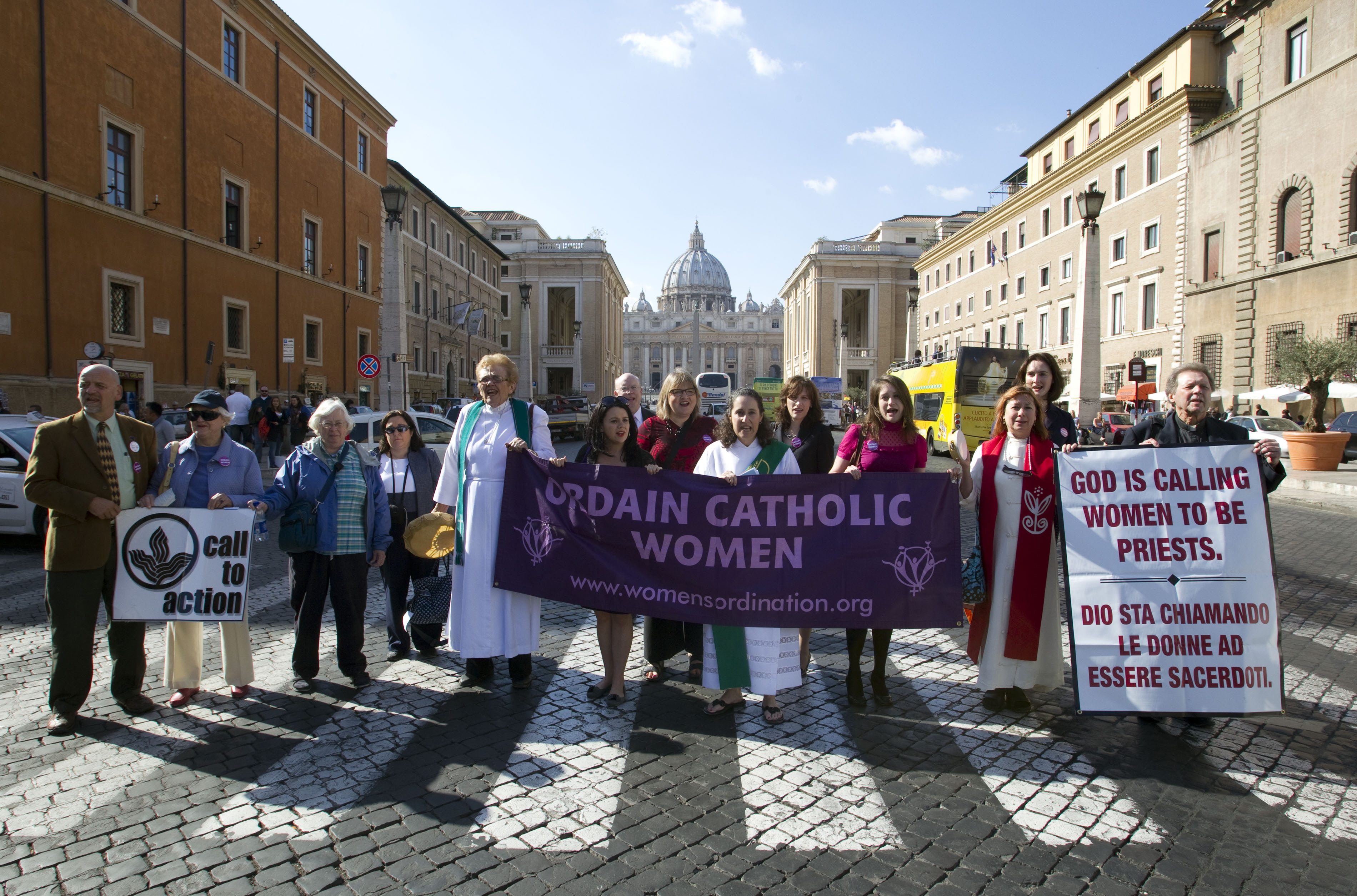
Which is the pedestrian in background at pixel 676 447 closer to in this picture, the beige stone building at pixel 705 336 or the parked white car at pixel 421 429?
the parked white car at pixel 421 429

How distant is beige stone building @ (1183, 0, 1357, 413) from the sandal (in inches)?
1067

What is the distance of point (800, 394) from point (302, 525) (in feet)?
10.2

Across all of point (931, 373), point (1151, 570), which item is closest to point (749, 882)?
point (1151, 570)

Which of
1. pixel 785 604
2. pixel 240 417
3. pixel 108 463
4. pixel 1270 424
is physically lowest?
pixel 785 604

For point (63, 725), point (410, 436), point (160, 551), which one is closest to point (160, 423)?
point (410, 436)

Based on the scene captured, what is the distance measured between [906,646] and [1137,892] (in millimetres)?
3023

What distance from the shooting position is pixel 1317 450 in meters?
17.6

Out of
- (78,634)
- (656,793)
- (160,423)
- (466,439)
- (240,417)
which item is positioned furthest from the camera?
(240,417)

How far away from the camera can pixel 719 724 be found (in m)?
4.44

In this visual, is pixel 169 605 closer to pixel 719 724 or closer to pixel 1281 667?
pixel 719 724

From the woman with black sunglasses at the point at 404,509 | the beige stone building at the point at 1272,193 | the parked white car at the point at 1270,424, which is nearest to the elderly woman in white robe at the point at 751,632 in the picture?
the woman with black sunglasses at the point at 404,509

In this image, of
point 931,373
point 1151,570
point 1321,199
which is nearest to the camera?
point 1151,570

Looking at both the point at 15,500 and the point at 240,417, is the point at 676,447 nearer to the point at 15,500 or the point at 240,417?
the point at 15,500

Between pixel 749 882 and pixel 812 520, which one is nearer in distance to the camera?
pixel 749 882
